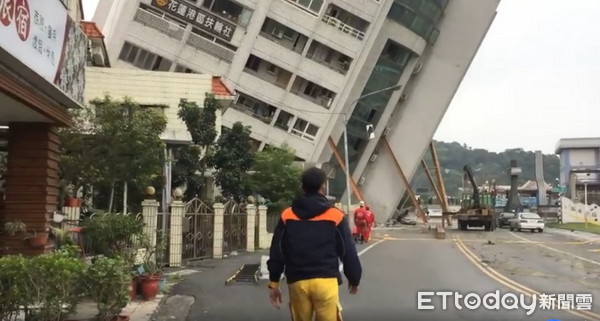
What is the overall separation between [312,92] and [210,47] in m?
7.56

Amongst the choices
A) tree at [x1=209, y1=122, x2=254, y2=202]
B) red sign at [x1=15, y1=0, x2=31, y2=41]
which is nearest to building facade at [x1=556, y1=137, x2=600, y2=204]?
tree at [x1=209, y1=122, x2=254, y2=202]

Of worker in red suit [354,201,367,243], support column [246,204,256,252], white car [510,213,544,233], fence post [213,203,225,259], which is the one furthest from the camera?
white car [510,213,544,233]

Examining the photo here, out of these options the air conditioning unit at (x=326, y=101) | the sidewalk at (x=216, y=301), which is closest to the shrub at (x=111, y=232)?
the sidewalk at (x=216, y=301)

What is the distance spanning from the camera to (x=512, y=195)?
181 feet

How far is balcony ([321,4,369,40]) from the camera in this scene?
4303 cm

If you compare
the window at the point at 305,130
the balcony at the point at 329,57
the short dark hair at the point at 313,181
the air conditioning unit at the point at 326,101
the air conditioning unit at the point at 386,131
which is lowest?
the short dark hair at the point at 313,181

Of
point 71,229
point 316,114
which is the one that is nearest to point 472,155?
point 316,114

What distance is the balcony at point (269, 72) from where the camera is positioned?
4366cm

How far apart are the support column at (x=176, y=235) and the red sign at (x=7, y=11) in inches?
355

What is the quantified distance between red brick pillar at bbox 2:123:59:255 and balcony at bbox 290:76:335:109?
33570mm

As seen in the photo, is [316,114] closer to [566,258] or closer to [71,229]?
[566,258]

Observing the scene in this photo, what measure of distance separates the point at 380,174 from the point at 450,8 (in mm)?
14121

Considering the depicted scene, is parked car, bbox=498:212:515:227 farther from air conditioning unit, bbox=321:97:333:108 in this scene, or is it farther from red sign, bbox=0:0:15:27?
red sign, bbox=0:0:15:27

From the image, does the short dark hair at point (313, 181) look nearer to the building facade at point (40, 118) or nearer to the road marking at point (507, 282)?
the building facade at point (40, 118)
